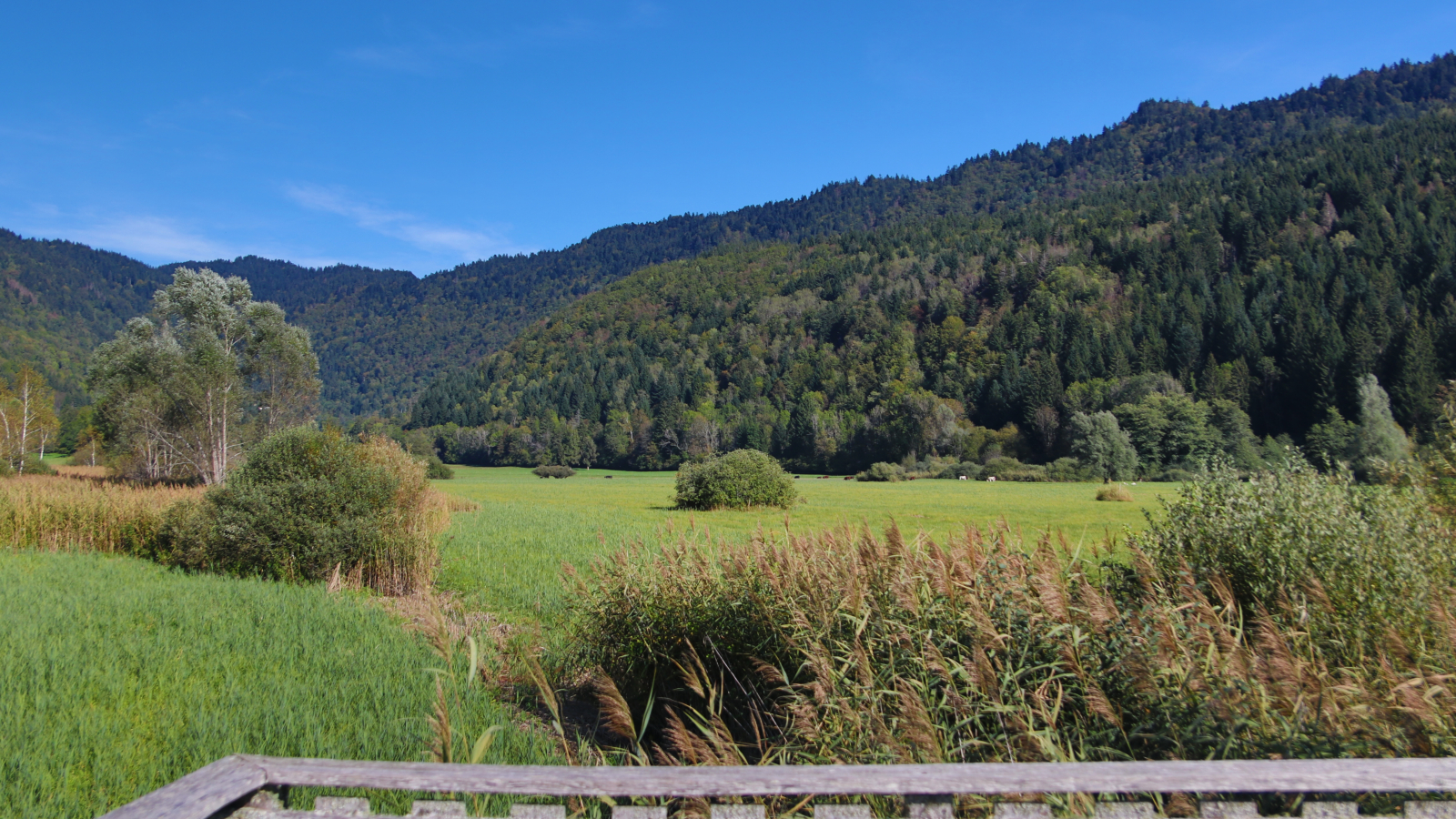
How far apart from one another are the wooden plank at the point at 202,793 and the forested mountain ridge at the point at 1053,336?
7445cm

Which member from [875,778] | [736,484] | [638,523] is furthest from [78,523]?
[736,484]

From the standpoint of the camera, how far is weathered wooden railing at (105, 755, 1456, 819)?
234cm

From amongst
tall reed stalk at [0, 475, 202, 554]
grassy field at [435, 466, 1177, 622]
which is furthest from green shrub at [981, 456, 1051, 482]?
tall reed stalk at [0, 475, 202, 554]

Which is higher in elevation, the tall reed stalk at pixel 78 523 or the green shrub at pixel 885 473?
the tall reed stalk at pixel 78 523

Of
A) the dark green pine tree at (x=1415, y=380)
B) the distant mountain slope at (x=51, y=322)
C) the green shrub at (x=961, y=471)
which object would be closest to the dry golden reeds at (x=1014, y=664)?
the distant mountain slope at (x=51, y=322)

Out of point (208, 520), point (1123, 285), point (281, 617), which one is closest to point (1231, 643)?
point (281, 617)

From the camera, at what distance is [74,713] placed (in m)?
5.51

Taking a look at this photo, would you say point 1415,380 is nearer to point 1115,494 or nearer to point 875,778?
point 1115,494

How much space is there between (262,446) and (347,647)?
8.78 meters

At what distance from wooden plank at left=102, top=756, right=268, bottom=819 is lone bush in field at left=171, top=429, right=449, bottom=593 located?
11.2 meters

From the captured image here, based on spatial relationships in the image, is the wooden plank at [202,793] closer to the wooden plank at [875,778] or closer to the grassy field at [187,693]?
the wooden plank at [875,778]

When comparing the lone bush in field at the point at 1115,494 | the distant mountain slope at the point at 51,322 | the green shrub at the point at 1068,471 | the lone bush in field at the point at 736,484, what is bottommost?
the green shrub at the point at 1068,471

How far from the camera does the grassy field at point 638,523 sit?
12.5 m

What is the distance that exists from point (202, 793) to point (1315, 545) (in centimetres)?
817
